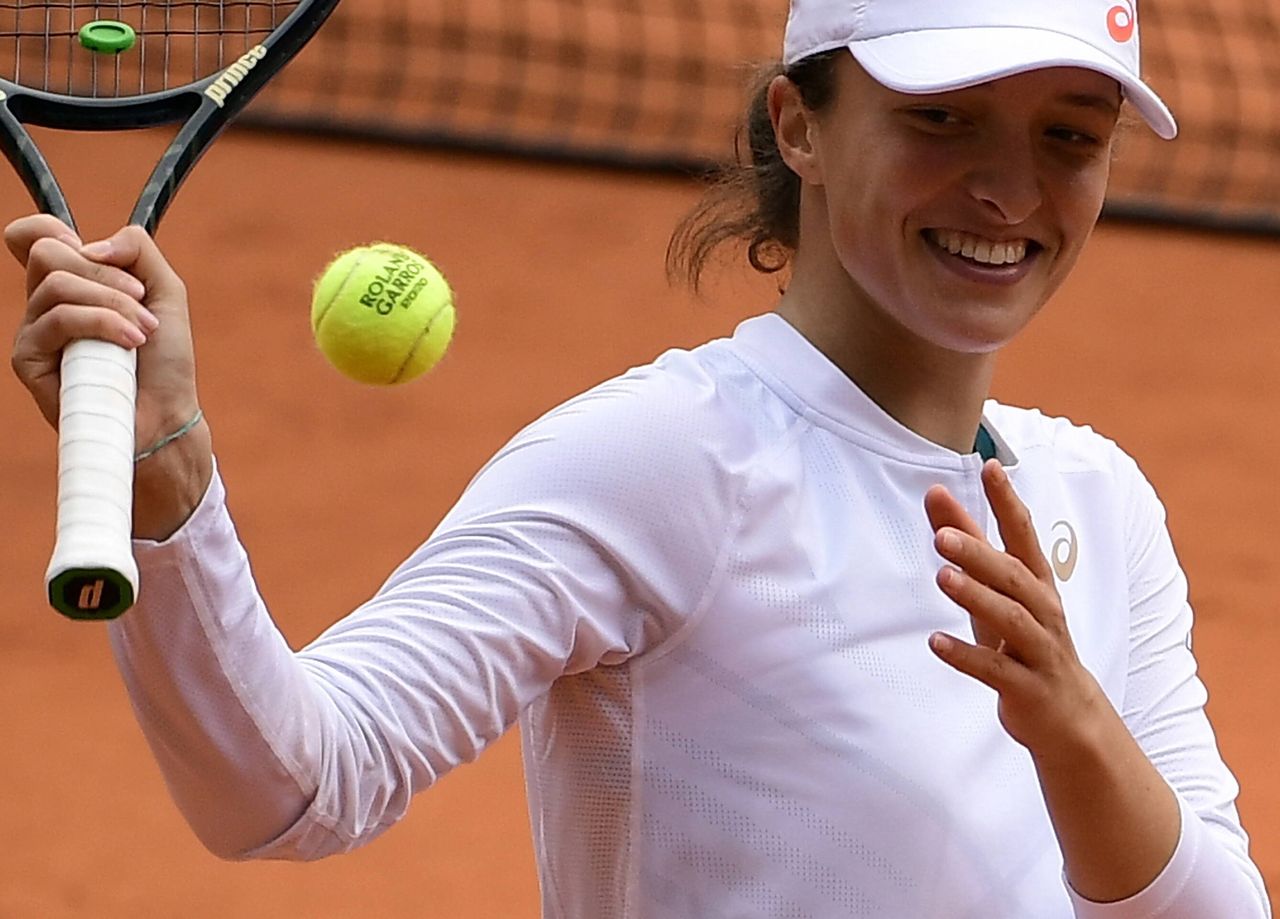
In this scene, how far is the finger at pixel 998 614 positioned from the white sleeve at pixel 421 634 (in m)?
0.27

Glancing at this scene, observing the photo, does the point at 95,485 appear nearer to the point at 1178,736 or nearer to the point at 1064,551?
the point at 1064,551

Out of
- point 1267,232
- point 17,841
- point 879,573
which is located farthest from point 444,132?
point 879,573

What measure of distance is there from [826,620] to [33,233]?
0.77m

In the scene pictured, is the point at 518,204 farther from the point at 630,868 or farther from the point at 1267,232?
the point at 630,868

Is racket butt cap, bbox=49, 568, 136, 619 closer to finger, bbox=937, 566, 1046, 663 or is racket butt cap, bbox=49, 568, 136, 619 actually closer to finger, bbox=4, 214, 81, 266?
finger, bbox=4, 214, 81, 266

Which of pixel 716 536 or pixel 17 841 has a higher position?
pixel 716 536

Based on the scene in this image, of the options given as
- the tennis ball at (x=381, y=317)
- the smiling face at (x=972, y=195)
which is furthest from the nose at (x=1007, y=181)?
the tennis ball at (x=381, y=317)

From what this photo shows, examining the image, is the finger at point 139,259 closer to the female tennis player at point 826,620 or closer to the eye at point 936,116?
the female tennis player at point 826,620

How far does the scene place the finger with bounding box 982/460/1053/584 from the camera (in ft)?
6.51

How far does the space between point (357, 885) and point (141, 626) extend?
3631mm

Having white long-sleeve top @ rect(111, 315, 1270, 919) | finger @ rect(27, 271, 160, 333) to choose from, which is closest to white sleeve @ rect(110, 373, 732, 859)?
white long-sleeve top @ rect(111, 315, 1270, 919)

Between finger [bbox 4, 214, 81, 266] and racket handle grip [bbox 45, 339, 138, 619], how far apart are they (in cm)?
9

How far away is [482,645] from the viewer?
6.43 ft

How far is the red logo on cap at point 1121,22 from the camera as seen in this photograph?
222 centimetres
